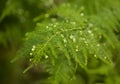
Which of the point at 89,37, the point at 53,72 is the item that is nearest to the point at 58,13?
the point at 89,37

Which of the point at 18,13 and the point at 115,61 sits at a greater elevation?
the point at 18,13

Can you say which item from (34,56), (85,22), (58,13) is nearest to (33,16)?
(58,13)

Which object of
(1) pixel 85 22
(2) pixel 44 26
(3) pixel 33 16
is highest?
(2) pixel 44 26

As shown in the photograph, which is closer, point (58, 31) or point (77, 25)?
point (58, 31)

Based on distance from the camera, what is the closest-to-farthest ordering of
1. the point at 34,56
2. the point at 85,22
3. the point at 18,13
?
the point at 34,56, the point at 85,22, the point at 18,13

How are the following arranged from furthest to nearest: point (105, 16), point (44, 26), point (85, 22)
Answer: point (105, 16), point (85, 22), point (44, 26)

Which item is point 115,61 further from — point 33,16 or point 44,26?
point 44,26

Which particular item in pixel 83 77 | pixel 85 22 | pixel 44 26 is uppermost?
pixel 44 26

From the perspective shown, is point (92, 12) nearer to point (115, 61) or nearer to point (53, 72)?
point (115, 61)

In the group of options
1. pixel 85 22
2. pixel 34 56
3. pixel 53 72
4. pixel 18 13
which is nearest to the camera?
pixel 34 56
